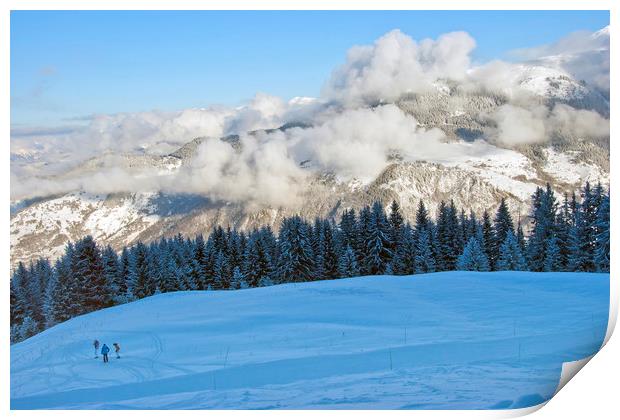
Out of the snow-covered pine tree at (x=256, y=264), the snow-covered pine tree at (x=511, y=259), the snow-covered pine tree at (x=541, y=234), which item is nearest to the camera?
the snow-covered pine tree at (x=541, y=234)

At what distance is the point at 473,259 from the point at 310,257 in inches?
533

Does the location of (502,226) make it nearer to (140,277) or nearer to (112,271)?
(140,277)

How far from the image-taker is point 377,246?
145 ft

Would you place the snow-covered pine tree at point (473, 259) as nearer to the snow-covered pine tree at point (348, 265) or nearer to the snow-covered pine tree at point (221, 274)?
the snow-covered pine tree at point (348, 265)

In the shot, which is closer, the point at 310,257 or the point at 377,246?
the point at 377,246

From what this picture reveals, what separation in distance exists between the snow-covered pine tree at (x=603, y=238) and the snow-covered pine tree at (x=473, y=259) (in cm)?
875

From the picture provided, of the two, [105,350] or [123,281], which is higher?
[105,350]

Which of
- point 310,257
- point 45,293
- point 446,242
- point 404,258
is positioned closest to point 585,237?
point 446,242

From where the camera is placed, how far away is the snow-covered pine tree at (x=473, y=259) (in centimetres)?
4225

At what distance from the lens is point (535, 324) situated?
54.2 feet

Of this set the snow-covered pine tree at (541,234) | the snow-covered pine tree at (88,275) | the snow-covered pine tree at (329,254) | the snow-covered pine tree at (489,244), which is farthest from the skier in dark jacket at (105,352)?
the snow-covered pine tree at (489,244)
